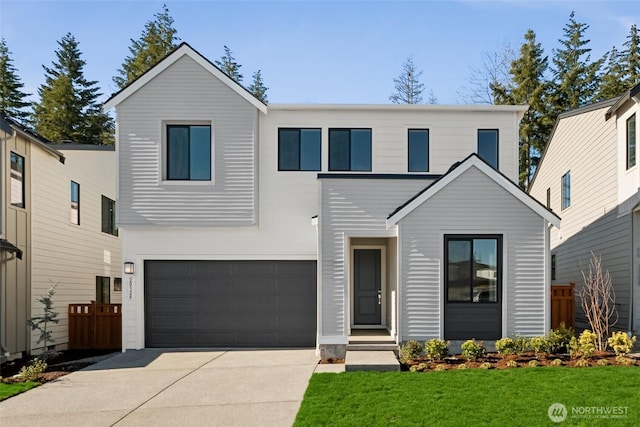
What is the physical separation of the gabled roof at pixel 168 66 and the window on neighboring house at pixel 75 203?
3513 millimetres

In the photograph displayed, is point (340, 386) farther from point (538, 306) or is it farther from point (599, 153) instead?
point (599, 153)

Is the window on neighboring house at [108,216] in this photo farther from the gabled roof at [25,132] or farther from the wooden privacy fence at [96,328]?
the wooden privacy fence at [96,328]

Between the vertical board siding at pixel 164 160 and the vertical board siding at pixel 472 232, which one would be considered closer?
the vertical board siding at pixel 472 232

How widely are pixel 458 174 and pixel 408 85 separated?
65.9 ft

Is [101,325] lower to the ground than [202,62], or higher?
lower

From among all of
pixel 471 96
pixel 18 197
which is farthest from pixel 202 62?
pixel 471 96

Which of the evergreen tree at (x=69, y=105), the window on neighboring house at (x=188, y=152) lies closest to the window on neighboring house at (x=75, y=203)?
the window on neighboring house at (x=188, y=152)

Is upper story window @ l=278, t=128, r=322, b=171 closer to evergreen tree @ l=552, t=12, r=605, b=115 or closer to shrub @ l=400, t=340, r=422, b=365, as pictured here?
shrub @ l=400, t=340, r=422, b=365

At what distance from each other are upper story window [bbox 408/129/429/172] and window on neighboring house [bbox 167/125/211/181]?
5.31 metres

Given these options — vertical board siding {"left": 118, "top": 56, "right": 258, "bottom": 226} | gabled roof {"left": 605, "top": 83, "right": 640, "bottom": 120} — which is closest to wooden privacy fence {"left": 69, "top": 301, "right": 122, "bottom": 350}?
vertical board siding {"left": 118, "top": 56, "right": 258, "bottom": 226}

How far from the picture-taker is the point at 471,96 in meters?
29.0

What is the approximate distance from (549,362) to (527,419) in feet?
Answer: 11.8

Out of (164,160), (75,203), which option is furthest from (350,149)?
(75,203)

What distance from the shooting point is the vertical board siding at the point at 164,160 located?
12.4m
